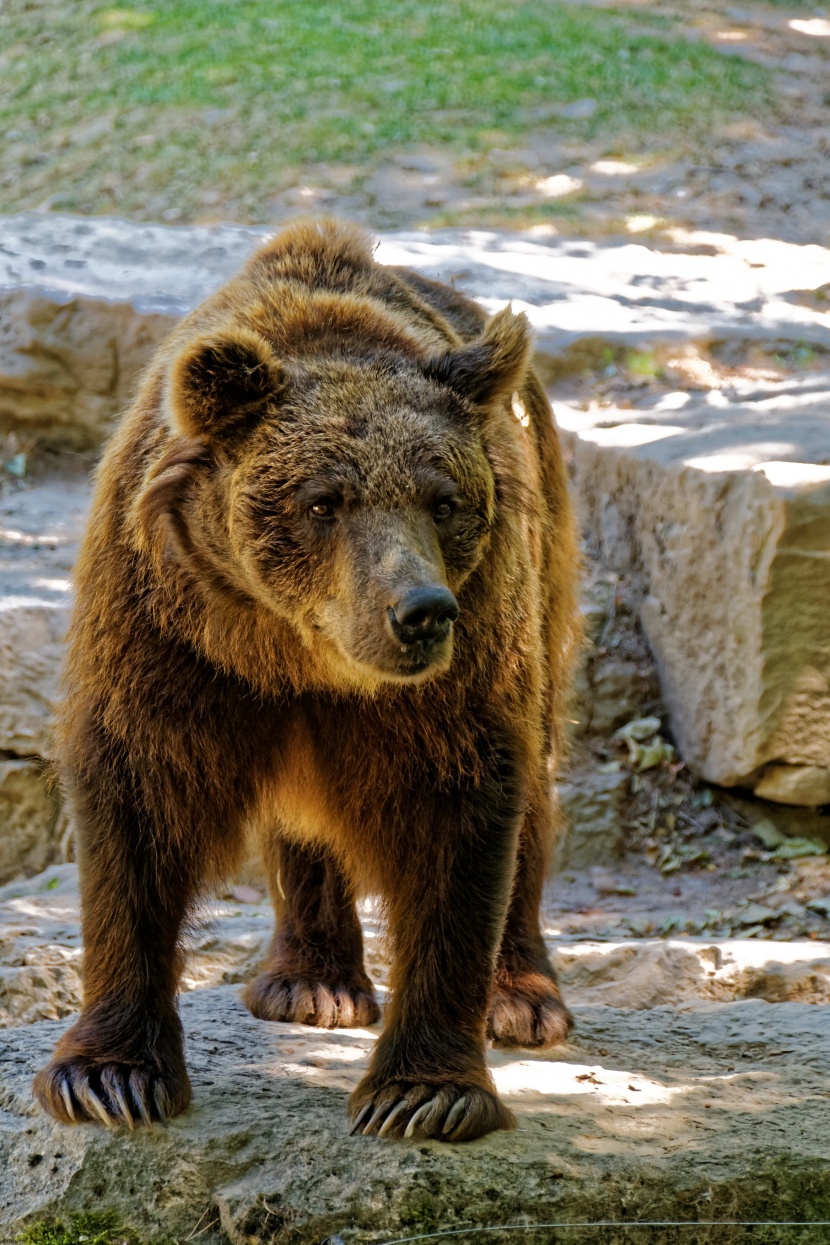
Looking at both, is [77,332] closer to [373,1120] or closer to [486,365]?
[486,365]

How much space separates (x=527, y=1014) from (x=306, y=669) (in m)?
1.86

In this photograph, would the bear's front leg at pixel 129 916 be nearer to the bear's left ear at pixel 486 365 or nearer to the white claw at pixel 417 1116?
the white claw at pixel 417 1116

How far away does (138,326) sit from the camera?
10.1 meters

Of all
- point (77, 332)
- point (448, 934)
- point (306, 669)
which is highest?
point (77, 332)

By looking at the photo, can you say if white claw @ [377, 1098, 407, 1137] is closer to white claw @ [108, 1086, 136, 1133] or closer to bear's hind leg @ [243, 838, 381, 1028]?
white claw @ [108, 1086, 136, 1133]

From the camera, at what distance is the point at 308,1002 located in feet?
17.0

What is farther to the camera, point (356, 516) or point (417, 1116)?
point (417, 1116)

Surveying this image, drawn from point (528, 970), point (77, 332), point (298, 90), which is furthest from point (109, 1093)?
point (298, 90)

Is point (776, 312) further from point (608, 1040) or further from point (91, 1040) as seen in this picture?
point (91, 1040)

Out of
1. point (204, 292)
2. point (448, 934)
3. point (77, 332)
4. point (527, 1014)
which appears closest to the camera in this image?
point (448, 934)

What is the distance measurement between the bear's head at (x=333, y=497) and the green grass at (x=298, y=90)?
36.0 feet

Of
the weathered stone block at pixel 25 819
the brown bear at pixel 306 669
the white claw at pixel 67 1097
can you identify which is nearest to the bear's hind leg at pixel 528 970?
the brown bear at pixel 306 669

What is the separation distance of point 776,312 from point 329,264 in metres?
7.15

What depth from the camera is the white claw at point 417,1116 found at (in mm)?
3863
